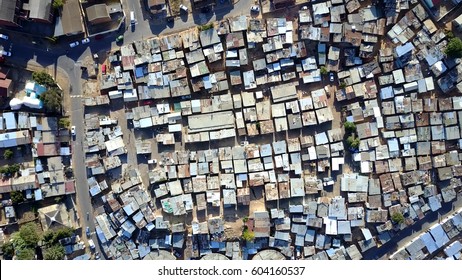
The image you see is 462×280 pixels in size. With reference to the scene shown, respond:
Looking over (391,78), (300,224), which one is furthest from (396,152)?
(300,224)

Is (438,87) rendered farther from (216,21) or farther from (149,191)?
(149,191)

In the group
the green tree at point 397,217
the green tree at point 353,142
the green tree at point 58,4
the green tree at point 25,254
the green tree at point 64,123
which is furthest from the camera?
the green tree at point 397,217

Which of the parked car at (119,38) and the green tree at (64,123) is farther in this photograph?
the parked car at (119,38)

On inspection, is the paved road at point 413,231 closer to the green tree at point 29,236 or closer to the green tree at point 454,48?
the green tree at point 454,48

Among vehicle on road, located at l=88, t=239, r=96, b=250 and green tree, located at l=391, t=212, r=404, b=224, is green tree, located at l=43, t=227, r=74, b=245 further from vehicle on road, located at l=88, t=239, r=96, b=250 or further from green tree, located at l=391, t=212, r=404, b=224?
green tree, located at l=391, t=212, r=404, b=224

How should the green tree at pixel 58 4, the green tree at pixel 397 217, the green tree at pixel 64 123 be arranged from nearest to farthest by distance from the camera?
the green tree at pixel 58 4
the green tree at pixel 64 123
the green tree at pixel 397 217

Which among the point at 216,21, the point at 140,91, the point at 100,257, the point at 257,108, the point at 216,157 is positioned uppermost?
the point at 216,21

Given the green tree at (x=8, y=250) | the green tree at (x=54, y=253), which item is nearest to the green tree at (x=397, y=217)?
the green tree at (x=54, y=253)
